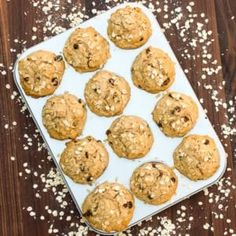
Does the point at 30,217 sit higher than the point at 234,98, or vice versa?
the point at 234,98

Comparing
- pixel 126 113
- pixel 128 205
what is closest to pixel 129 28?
pixel 126 113

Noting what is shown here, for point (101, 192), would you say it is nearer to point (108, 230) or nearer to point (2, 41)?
point (108, 230)

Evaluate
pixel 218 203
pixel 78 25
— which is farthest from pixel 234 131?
pixel 78 25

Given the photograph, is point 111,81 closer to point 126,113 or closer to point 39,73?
point 126,113

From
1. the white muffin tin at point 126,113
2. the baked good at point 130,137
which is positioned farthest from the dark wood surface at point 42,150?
the baked good at point 130,137

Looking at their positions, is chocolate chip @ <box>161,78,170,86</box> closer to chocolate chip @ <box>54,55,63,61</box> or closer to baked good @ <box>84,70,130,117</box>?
baked good @ <box>84,70,130,117</box>
